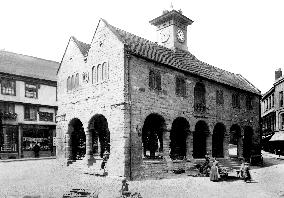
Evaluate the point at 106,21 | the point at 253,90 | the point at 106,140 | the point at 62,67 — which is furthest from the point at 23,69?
the point at 253,90

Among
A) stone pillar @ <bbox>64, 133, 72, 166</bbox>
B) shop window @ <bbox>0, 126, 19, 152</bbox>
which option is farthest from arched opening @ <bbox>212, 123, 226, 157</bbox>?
shop window @ <bbox>0, 126, 19, 152</bbox>

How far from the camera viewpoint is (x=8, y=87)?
107 feet

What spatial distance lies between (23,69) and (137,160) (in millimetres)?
22484

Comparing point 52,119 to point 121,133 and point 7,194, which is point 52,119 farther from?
point 7,194

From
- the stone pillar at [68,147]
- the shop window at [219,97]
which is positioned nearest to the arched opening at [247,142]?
the shop window at [219,97]

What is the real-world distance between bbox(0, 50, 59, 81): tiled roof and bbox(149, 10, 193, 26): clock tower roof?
1509cm

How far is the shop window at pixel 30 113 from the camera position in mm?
33906

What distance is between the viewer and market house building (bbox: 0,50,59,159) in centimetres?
3203

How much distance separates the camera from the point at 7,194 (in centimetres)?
1372

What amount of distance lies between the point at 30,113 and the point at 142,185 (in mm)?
22334

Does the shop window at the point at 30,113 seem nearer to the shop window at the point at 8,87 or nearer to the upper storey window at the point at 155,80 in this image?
the shop window at the point at 8,87

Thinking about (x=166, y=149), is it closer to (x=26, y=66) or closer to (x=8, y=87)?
(x=8, y=87)

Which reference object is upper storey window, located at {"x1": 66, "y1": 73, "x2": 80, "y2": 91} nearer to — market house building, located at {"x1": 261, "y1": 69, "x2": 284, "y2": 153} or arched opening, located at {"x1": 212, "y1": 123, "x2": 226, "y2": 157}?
arched opening, located at {"x1": 212, "y1": 123, "x2": 226, "y2": 157}

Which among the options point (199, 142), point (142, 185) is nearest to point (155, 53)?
point (142, 185)
